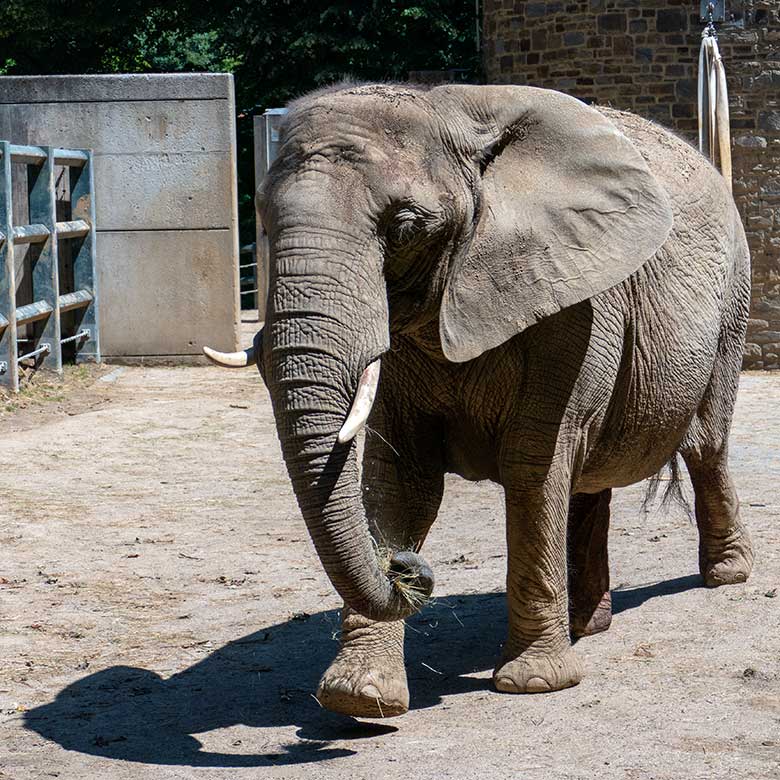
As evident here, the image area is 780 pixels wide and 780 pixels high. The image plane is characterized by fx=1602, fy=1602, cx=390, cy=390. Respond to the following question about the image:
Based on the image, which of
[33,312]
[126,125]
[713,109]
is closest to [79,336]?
[33,312]

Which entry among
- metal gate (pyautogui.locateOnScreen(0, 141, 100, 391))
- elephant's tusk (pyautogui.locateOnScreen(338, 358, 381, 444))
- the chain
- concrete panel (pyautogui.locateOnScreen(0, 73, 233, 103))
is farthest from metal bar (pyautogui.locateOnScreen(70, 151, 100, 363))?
elephant's tusk (pyautogui.locateOnScreen(338, 358, 381, 444))

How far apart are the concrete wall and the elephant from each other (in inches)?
377

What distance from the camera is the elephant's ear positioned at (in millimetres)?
4605

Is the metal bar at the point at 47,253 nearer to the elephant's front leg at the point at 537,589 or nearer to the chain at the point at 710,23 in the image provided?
the chain at the point at 710,23

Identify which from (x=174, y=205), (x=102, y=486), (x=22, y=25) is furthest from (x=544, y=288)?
(x=22, y=25)

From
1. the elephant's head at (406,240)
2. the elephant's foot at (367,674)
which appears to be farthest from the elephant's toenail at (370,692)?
the elephant's head at (406,240)

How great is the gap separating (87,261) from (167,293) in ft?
2.65

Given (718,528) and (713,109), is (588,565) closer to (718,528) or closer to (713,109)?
(718,528)

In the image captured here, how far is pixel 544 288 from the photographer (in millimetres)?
4688

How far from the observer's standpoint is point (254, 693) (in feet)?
17.6

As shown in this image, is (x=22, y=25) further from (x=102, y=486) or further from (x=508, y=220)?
(x=508, y=220)

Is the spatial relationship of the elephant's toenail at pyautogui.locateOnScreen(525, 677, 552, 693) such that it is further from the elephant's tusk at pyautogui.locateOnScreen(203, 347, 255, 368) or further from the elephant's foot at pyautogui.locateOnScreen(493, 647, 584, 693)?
the elephant's tusk at pyautogui.locateOnScreen(203, 347, 255, 368)

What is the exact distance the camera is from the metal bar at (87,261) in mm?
15156

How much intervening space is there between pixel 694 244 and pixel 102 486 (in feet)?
15.4
